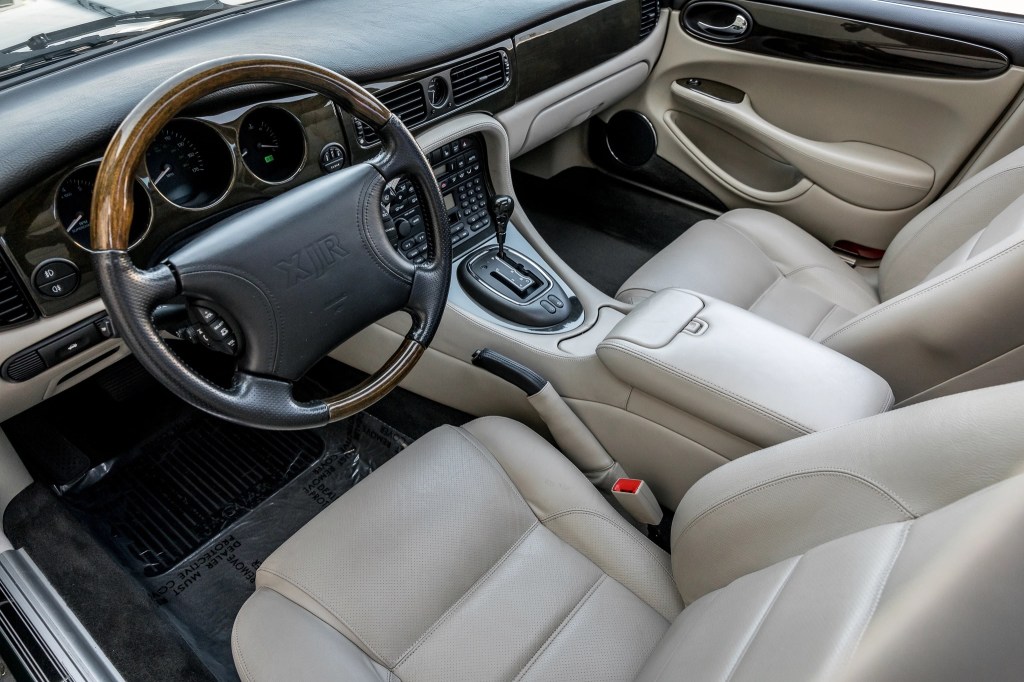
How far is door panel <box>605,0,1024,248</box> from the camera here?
5.69ft

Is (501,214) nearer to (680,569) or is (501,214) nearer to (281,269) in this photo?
(281,269)

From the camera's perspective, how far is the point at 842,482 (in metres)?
0.75

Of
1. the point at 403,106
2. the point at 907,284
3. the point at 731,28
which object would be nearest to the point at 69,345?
the point at 403,106

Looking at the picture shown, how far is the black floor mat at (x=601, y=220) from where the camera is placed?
7.36 ft

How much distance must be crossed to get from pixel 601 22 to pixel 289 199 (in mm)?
1163

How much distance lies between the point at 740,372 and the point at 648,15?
129cm

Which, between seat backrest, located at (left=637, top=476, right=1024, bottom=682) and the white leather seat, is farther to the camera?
the white leather seat

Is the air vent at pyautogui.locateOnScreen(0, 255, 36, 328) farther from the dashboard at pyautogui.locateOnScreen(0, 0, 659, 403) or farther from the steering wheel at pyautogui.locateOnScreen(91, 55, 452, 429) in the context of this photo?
the steering wheel at pyautogui.locateOnScreen(91, 55, 452, 429)

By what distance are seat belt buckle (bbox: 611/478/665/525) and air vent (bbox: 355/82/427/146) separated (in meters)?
0.77

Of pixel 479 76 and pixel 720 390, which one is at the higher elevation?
pixel 479 76

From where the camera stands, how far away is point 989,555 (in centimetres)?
52

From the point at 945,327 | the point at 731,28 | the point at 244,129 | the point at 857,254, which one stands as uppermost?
the point at 244,129

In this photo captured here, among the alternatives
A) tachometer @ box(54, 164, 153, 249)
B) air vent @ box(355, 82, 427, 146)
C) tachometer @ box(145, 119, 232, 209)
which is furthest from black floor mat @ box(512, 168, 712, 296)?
tachometer @ box(54, 164, 153, 249)

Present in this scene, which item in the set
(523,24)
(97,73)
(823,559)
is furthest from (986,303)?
(97,73)
